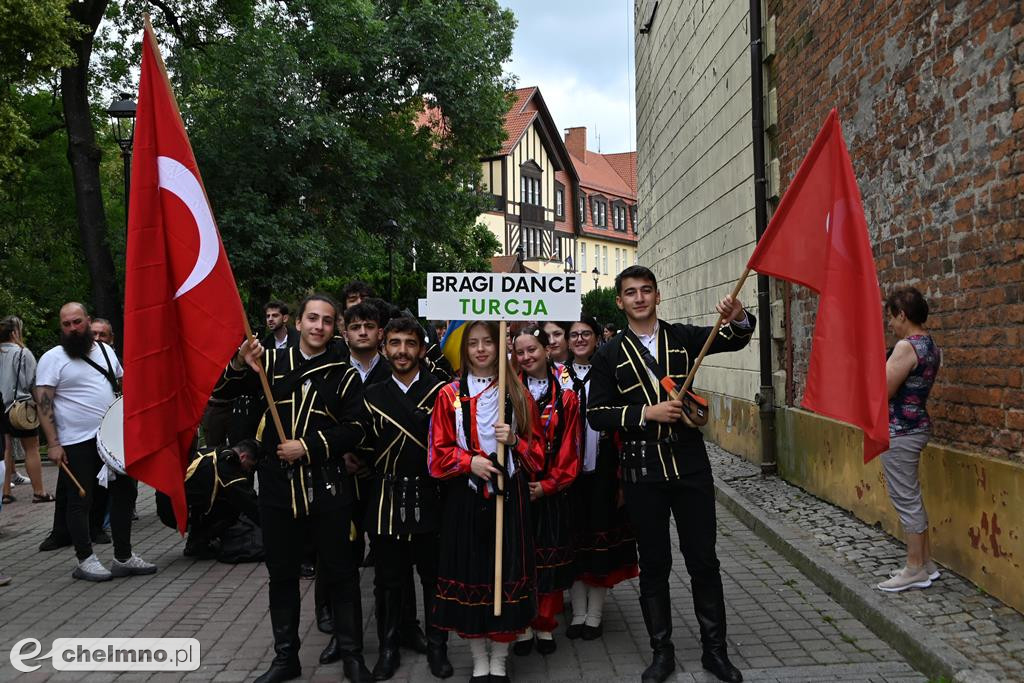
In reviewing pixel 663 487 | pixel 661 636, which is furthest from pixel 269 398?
pixel 661 636

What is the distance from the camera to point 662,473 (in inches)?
196

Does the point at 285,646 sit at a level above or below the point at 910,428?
below

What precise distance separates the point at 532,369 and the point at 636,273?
1.06 m

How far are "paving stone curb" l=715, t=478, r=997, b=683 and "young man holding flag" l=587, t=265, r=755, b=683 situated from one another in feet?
3.08

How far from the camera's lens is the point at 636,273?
5168 mm

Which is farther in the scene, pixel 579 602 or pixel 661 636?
pixel 579 602

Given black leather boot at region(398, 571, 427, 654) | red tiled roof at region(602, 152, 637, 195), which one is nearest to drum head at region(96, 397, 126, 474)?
black leather boot at region(398, 571, 427, 654)

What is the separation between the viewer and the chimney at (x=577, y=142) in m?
65.4

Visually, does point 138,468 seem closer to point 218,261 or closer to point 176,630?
point 218,261

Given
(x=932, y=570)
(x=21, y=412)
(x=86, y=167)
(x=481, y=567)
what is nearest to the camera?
→ (x=481, y=567)

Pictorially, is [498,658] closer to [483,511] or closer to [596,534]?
[483,511]

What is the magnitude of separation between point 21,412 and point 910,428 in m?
8.04

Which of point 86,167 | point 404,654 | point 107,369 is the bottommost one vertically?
point 404,654

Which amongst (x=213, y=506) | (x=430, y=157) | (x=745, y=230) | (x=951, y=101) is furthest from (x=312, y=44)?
(x=951, y=101)
